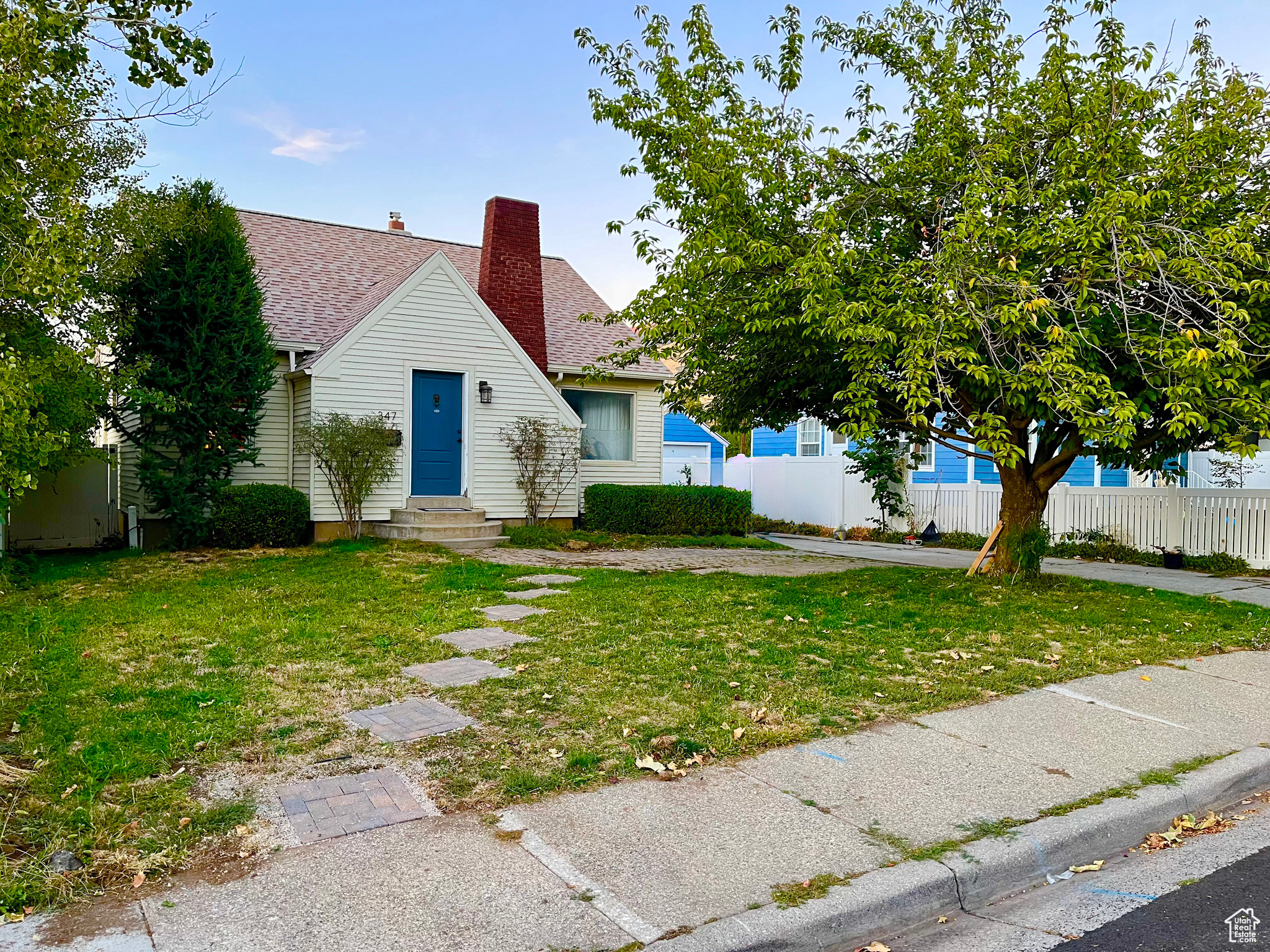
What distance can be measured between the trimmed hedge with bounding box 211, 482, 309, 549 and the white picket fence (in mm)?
11151

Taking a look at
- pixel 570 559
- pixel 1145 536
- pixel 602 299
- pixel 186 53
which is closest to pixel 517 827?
pixel 186 53

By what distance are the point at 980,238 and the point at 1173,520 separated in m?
8.20

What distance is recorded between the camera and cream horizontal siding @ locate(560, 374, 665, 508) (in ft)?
54.2

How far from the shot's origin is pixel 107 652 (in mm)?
6000

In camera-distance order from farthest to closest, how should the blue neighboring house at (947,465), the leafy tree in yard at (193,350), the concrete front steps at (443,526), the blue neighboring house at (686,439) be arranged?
the blue neighboring house at (686,439)
the blue neighboring house at (947,465)
the concrete front steps at (443,526)
the leafy tree in yard at (193,350)

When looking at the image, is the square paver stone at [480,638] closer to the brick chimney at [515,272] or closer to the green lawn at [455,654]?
the green lawn at [455,654]

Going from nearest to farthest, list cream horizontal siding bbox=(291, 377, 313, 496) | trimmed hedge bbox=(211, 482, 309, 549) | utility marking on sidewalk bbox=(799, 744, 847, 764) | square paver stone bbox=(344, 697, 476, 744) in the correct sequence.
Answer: utility marking on sidewalk bbox=(799, 744, 847, 764), square paver stone bbox=(344, 697, 476, 744), trimmed hedge bbox=(211, 482, 309, 549), cream horizontal siding bbox=(291, 377, 313, 496)

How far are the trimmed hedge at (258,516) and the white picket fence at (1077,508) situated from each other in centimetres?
1115

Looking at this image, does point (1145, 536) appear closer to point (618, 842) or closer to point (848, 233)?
point (848, 233)

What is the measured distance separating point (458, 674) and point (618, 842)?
8.55 ft

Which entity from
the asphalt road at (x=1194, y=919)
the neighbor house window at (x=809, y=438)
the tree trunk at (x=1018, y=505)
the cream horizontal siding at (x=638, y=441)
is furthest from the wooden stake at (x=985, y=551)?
the neighbor house window at (x=809, y=438)

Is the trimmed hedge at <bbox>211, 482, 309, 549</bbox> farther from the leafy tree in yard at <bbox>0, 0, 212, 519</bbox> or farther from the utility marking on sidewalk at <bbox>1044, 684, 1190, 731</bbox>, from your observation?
the utility marking on sidewalk at <bbox>1044, 684, 1190, 731</bbox>

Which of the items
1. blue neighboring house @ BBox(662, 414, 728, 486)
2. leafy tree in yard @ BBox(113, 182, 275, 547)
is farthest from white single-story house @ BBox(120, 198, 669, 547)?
blue neighboring house @ BBox(662, 414, 728, 486)

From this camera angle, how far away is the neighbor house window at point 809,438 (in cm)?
2280
